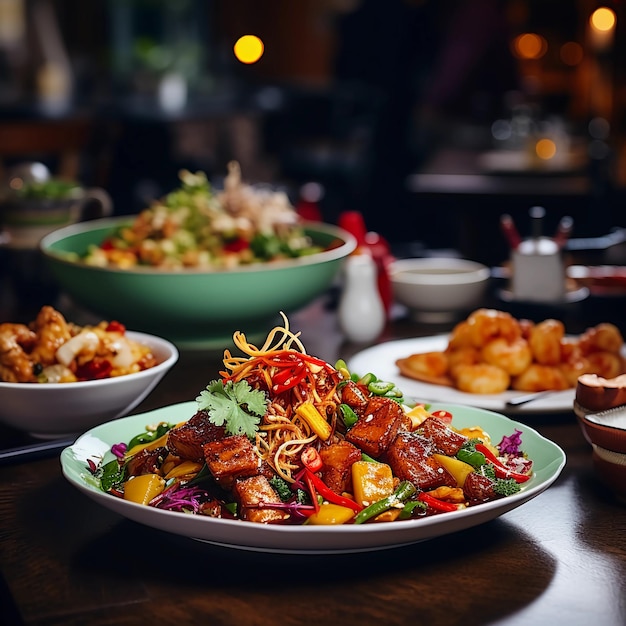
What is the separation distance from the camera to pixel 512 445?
1.46 m

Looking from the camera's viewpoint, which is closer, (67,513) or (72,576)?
(72,576)

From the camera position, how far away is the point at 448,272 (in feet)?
9.44

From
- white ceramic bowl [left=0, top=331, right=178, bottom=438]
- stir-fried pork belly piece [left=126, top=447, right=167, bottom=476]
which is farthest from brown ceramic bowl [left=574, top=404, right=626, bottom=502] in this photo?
white ceramic bowl [left=0, top=331, right=178, bottom=438]

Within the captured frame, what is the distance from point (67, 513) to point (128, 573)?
242 millimetres

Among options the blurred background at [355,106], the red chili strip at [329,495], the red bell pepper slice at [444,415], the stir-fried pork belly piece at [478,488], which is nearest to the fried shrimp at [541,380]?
the red bell pepper slice at [444,415]

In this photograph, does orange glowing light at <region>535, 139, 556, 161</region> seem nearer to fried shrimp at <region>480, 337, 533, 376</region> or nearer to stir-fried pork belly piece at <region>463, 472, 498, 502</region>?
fried shrimp at <region>480, 337, 533, 376</region>

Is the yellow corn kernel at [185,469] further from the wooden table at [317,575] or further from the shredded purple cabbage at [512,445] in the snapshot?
the shredded purple cabbage at [512,445]

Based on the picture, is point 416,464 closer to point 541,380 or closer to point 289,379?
point 289,379

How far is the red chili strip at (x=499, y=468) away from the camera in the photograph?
4.37 ft

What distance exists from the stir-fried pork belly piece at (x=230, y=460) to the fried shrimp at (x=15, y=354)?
581 millimetres

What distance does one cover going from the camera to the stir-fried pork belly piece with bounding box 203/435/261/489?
1246 millimetres

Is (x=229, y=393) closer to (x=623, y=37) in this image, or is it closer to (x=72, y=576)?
(x=72, y=576)

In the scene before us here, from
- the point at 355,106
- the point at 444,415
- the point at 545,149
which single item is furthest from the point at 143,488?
the point at 355,106

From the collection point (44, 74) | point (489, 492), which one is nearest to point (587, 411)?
point (489, 492)
